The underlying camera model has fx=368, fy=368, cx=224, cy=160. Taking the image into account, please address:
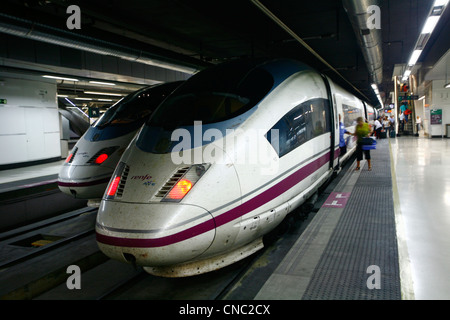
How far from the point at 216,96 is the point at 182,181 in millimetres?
1349

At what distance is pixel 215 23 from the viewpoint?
10.4 m

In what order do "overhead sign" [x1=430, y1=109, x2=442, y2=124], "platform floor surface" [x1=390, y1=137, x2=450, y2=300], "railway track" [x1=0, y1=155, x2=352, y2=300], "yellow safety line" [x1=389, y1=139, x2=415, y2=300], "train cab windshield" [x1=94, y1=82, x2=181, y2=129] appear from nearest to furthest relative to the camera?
"yellow safety line" [x1=389, y1=139, x2=415, y2=300], "platform floor surface" [x1=390, y1=137, x2=450, y2=300], "railway track" [x1=0, y1=155, x2=352, y2=300], "train cab windshield" [x1=94, y1=82, x2=181, y2=129], "overhead sign" [x1=430, y1=109, x2=442, y2=124]

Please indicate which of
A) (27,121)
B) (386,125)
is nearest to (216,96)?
(27,121)

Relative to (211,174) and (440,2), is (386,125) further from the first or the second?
(211,174)

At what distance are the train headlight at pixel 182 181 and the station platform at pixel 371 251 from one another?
1.21 m

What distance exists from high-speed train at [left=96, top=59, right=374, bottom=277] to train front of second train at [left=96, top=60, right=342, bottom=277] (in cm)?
1

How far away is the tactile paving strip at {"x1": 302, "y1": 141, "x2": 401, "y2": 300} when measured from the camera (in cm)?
344

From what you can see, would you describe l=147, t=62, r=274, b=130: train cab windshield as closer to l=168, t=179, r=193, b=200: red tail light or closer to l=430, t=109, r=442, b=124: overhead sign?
l=168, t=179, r=193, b=200: red tail light

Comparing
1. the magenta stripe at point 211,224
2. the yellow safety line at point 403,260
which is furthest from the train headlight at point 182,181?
the yellow safety line at point 403,260

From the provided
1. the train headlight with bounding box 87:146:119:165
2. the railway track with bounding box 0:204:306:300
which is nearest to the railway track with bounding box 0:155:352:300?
the railway track with bounding box 0:204:306:300

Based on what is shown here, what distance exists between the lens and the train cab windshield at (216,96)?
13.9ft

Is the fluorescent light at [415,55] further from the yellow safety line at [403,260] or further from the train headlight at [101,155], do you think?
the train headlight at [101,155]
